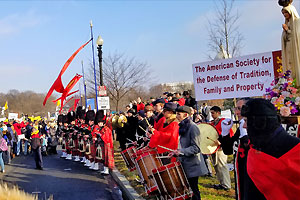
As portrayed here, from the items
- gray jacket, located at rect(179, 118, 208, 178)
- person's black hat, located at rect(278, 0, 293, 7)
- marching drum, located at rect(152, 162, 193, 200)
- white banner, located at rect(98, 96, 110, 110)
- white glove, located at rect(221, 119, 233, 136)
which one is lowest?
marching drum, located at rect(152, 162, 193, 200)

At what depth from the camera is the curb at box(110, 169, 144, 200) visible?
297 inches

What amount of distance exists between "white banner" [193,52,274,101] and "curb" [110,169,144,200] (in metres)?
2.94

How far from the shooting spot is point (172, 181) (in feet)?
17.6

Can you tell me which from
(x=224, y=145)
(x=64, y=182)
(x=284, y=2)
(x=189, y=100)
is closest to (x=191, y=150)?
(x=224, y=145)

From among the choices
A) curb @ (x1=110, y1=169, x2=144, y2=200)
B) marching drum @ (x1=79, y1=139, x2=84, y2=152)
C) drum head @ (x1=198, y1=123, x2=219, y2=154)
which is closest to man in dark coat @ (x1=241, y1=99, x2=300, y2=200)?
drum head @ (x1=198, y1=123, x2=219, y2=154)

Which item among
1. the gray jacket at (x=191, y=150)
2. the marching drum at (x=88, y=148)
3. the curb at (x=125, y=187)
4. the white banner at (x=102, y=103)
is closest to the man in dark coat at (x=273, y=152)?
the gray jacket at (x=191, y=150)

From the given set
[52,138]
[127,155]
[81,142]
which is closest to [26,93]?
[52,138]

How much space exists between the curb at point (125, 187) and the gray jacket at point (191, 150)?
7.12 feet

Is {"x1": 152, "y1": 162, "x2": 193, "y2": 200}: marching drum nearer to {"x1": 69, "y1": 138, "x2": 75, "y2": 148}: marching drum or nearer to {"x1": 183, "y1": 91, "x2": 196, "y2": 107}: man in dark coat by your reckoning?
{"x1": 183, "y1": 91, "x2": 196, "y2": 107}: man in dark coat

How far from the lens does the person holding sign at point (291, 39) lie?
201 inches

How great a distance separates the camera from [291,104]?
15.2 feet

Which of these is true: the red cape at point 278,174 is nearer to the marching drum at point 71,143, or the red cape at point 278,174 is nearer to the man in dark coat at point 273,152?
the man in dark coat at point 273,152

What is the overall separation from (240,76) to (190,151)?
198cm

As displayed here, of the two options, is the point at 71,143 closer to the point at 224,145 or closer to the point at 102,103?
the point at 102,103
